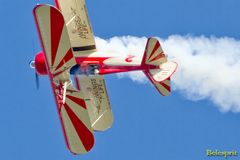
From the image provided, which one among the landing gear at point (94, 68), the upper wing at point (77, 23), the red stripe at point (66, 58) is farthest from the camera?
the upper wing at point (77, 23)

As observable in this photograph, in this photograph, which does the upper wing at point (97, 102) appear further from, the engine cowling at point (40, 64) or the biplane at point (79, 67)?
the engine cowling at point (40, 64)

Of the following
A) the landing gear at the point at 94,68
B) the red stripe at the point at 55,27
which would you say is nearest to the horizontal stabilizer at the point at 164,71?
the landing gear at the point at 94,68

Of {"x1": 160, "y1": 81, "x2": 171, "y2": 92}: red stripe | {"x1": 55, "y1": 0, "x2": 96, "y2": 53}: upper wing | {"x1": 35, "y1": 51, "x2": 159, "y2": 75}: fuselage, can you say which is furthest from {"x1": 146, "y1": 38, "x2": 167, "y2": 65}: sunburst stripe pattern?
{"x1": 55, "y1": 0, "x2": 96, "y2": 53}: upper wing

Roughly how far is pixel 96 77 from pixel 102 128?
2177mm

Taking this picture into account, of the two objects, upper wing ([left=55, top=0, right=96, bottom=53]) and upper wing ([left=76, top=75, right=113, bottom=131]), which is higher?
upper wing ([left=55, top=0, right=96, bottom=53])

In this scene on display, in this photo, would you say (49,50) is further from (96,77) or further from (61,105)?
(96,77)

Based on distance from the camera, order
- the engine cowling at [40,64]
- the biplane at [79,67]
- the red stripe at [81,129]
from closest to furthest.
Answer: the biplane at [79,67], the red stripe at [81,129], the engine cowling at [40,64]

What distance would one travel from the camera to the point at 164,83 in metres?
33.9

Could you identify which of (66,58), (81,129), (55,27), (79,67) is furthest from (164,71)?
(55,27)

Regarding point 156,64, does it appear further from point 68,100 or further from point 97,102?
point 97,102

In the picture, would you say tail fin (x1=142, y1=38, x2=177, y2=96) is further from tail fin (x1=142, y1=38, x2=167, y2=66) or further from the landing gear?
the landing gear

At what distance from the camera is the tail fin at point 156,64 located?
3266 cm

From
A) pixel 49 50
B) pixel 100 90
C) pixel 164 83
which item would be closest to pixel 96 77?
pixel 100 90

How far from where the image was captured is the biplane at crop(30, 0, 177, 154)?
98.9 feet
